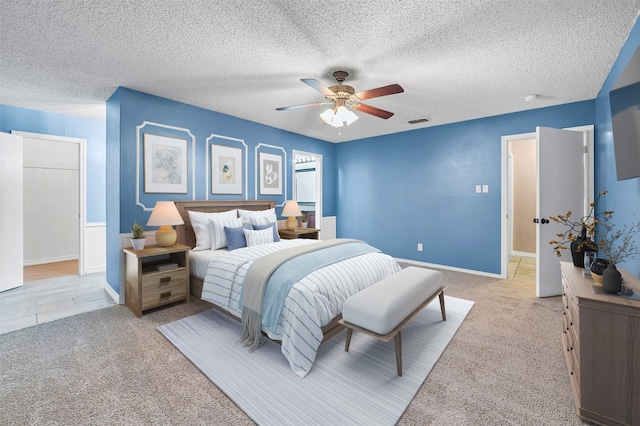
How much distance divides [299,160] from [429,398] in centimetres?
627

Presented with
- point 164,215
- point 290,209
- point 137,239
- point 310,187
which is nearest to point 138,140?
point 164,215

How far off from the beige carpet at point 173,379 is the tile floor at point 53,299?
11.4 inches

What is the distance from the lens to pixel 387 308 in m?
2.01

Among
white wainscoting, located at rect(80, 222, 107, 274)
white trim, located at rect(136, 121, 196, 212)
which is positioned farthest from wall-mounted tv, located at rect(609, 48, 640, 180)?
white wainscoting, located at rect(80, 222, 107, 274)

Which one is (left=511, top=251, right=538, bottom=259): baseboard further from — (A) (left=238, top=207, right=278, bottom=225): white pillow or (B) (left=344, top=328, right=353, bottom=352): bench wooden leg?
(B) (left=344, top=328, right=353, bottom=352): bench wooden leg

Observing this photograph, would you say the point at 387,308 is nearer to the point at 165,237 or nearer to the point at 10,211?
the point at 165,237

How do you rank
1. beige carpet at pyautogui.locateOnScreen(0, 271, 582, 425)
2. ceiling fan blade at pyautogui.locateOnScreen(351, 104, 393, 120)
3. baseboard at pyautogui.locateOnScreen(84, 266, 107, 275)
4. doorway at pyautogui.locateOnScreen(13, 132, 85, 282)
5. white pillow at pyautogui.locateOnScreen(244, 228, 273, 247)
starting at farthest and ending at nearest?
doorway at pyautogui.locateOnScreen(13, 132, 85, 282), baseboard at pyautogui.locateOnScreen(84, 266, 107, 275), white pillow at pyautogui.locateOnScreen(244, 228, 273, 247), ceiling fan blade at pyautogui.locateOnScreen(351, 104, 393, 120), beige carpet at pyautogui.locateOnScreen(0, 271, 582, 425)

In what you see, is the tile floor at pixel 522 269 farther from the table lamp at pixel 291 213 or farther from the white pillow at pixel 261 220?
the white pillow at pixel 261 220

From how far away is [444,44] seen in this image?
7.88ft

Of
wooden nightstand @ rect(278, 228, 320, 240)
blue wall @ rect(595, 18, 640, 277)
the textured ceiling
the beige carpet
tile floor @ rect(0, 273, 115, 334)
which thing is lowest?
the beige carpet

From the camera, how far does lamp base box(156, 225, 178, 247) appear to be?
11.2ft

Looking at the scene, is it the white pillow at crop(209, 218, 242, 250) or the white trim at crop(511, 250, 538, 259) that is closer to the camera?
the white pillow at crop(209, 218, 242, 250)

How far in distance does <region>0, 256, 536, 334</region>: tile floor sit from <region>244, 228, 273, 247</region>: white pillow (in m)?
1.78

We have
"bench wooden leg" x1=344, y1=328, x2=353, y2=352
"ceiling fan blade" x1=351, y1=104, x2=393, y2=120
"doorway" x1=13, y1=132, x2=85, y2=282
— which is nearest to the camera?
"bench wooden leg" x1=344, y1=328, x2=353, y2=352
